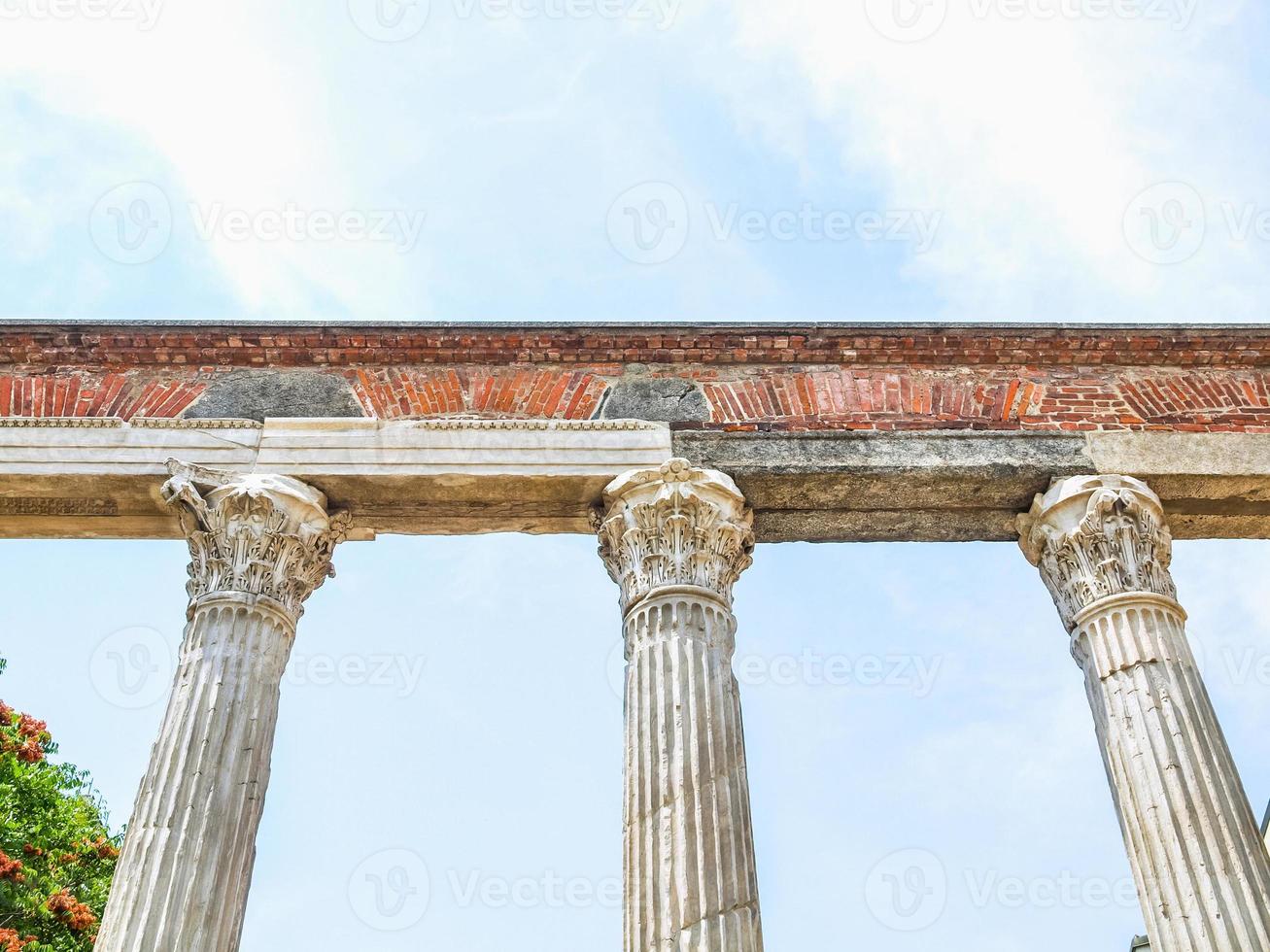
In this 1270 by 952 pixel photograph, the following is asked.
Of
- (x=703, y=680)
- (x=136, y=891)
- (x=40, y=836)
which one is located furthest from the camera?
(x=40, y=836)

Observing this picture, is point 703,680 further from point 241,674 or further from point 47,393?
point 47,393

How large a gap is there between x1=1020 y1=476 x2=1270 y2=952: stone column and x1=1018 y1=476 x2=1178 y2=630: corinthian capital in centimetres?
1

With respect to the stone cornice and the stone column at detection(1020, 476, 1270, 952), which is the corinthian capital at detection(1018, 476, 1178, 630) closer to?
the stone column at detection(1020, 476, 1270, 952)

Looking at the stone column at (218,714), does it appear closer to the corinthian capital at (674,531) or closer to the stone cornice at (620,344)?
the stone cornice at (620,344)

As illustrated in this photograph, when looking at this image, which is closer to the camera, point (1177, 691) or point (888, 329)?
point (1177, 691)

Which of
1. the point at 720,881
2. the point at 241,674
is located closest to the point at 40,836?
the point at 241,674

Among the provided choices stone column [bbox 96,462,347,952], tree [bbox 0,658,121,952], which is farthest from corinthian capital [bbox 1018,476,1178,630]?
tree [bbox 0,658,121,952]

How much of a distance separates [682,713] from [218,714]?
3.11 m

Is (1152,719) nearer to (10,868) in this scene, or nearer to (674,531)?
(674,531)

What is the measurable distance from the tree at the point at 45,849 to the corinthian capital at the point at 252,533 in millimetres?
6129

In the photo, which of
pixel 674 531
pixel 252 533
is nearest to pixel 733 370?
pixel 674 531

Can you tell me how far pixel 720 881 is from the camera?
25.0 feet

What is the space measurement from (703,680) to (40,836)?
35.6ft

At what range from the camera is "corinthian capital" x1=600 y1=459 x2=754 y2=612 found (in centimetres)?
929
